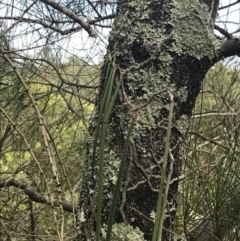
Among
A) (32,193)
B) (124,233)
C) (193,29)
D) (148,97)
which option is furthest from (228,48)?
(32,193)

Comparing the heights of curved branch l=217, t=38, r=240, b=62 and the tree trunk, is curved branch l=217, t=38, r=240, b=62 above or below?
above

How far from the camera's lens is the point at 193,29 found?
69 centimetres

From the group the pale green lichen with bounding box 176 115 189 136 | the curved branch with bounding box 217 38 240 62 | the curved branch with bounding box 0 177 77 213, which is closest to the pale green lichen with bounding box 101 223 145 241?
the pale green lichen with bounding box 176 115 189 136

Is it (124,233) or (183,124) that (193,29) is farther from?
(124,233)

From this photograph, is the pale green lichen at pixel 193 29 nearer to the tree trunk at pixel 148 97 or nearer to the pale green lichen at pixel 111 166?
the tree trunk at pixel 148 97

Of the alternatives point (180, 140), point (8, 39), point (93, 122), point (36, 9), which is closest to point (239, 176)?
point (180, 140)

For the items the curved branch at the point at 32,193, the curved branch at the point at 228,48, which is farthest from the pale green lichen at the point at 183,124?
the curved branch at the point at 32,193

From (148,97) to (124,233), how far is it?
17cm

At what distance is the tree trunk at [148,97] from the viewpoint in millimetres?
604

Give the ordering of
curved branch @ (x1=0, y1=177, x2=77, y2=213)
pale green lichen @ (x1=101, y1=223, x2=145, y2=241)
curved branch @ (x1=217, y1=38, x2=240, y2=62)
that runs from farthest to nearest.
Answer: curved branch @ (x1=0, y1=177, x2=77, y2=213) < curved branch @ (x1=217, y1=38, x2=240, y2=62) < pale green lichen @ (x1=101, y1=223, x2=145, y2=241)

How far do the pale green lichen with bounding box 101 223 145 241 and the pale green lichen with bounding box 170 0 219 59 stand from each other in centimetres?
24

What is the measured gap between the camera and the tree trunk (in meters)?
0.60

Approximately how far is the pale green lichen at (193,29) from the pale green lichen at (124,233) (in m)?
0.24

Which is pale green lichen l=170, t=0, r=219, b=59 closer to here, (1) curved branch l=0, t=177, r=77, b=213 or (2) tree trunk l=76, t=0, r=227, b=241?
(2) tree trunk l=76, t=0, r=227, b=241
